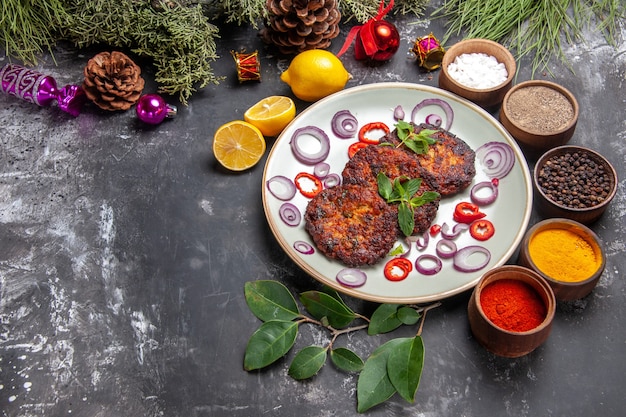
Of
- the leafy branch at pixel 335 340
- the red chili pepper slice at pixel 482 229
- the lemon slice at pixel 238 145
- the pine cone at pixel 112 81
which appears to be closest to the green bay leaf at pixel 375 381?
the leafy branch at pixel 335 340

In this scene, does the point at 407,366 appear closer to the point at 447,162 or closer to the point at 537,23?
the point at 447,162

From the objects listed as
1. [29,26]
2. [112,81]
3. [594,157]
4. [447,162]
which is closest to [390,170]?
[447,162]

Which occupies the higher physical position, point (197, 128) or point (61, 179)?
point (197, 128)

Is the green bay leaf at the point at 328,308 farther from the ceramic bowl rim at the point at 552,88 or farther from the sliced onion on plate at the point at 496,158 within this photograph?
the ceramic bowl rim at the point at 552,88

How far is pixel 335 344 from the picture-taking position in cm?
317

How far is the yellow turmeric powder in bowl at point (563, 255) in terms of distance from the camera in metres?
3.10

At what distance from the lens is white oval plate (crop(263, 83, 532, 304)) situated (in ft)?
10.2

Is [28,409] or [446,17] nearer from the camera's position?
[28,409]

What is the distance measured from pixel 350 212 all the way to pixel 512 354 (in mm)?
957

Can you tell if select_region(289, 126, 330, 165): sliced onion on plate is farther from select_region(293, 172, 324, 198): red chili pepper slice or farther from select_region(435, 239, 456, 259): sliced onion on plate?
select_region(435, 239, 456, 259): sliced onion on plate

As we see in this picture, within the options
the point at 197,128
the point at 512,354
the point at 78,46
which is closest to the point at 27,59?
the point at 78,46

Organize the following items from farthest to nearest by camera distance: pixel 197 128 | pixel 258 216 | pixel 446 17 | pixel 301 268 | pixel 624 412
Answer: pixel 446 17, pixel 197 128, pixel 258 216, pixel 301 268, pixel 624 412

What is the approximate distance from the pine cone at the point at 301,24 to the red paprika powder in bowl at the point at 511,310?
1.66 metres

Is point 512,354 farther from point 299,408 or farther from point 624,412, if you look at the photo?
point 299,408
